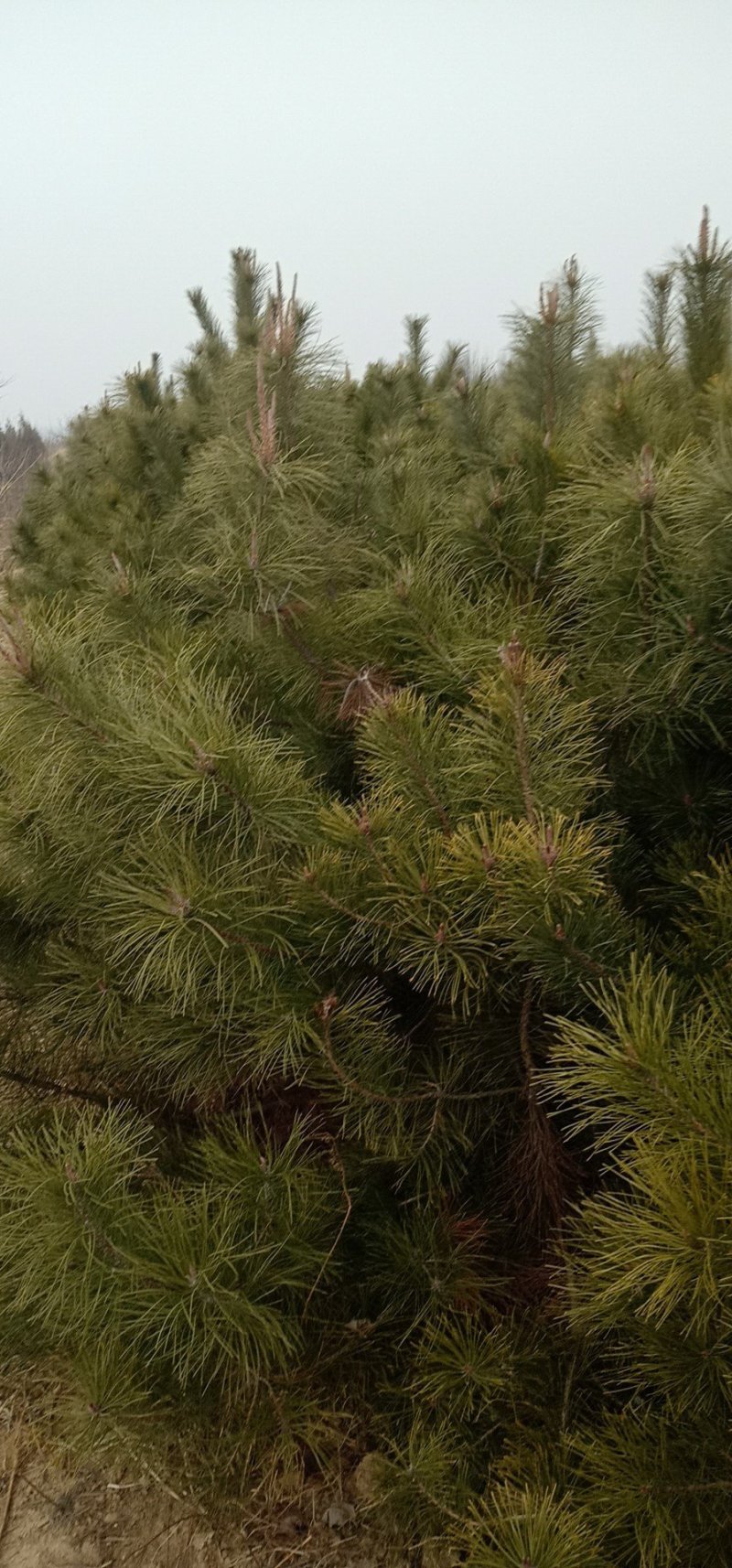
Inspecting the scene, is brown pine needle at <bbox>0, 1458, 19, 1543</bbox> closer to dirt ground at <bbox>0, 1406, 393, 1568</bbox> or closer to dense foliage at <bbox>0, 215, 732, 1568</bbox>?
dirt ground at <bbox>0, 1406, 393, 1568</bbox>

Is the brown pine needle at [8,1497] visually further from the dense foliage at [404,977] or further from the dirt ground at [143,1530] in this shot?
the dense foliage at [404,977]

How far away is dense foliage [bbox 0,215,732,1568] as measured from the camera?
112cm

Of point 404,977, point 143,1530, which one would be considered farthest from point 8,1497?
point 404,977

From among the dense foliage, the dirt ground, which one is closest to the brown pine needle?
the dirt ground

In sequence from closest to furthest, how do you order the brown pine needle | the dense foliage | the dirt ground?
the dense foliage, the dirt ground, the brown pine needle

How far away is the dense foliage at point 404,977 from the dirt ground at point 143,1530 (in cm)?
8

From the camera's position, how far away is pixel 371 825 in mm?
1175

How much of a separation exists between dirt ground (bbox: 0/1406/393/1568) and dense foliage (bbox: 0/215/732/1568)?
78 mm

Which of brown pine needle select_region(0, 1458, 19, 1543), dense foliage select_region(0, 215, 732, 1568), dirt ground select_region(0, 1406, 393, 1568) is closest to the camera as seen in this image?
dense foliage select_region(0, 215, 732, 1568)

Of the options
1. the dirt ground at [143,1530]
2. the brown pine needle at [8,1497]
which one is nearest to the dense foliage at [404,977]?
the dirt ground at [143,1530]

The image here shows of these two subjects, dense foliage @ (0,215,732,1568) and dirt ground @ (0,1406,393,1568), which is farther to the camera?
dirt ground @ (0,1406,393,1568)

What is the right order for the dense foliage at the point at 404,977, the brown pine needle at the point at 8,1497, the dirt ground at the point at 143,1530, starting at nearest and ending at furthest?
the dense foliage at the point at 404,977
the dirt ground at the point at 143,1530
the brown pine needle at the point at 8,1497

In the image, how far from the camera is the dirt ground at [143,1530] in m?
1.58

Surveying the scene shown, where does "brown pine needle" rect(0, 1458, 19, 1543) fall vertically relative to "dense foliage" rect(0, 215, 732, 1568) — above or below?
below
